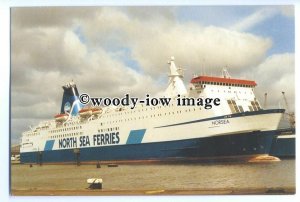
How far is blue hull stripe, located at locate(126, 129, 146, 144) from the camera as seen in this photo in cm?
326

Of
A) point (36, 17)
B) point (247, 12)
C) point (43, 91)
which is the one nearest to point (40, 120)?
point (43, 91)

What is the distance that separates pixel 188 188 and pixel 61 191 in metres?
0.88

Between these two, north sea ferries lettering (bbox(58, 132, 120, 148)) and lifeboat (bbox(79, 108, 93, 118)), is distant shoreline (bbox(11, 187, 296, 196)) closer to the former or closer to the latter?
north sea ferries lettering (bbox(58, 132, 120, 148))

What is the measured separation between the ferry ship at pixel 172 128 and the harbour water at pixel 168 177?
7 cm

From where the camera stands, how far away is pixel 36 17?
3170 millimetres

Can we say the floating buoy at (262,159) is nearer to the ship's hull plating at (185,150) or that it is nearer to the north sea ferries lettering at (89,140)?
the ship's hull plating at (185,150)

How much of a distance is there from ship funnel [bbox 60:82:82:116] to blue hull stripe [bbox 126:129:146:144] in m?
0.41

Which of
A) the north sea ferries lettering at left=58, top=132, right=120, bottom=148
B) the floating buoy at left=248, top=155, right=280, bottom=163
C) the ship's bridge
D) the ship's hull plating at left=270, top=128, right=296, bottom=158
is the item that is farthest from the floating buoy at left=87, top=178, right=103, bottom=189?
the ship's hull plating at left=270, top=128, right=296, bottom=158

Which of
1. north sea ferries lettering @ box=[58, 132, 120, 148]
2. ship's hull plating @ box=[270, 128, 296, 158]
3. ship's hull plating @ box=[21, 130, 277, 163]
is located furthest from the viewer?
north sea ferries lettering @ box=[58, 132, 120, 148]

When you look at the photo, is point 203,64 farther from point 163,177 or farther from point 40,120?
point 40,120

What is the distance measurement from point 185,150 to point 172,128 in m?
0.18

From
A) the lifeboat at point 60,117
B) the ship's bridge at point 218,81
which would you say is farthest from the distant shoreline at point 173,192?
the ship's bridge at point 218,81

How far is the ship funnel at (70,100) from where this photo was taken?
315 cm

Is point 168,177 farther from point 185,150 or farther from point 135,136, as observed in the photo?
point 135,136
